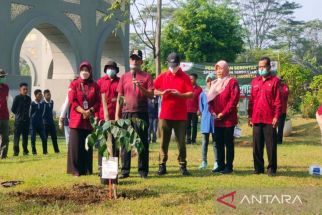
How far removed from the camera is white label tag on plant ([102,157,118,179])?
576 centimetres

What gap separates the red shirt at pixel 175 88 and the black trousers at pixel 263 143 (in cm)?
117

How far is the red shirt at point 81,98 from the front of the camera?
762 centimetres

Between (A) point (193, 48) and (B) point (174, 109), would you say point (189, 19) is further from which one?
(B) point (174, 109)

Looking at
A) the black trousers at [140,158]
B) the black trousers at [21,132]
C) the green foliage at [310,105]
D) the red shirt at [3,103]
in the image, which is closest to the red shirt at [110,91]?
the black trousers at [140,158]

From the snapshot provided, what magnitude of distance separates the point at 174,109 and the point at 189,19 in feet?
74.3

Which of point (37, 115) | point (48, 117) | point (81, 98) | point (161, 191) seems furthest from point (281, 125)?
point (161, 191)

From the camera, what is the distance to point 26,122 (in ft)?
37.5

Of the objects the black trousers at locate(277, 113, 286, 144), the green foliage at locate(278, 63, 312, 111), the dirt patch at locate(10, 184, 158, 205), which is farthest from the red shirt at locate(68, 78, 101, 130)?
the green foliage at locate(278, 63, 312, 111)

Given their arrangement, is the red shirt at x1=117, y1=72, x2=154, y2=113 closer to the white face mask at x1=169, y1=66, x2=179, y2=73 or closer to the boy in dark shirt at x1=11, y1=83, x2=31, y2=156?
the white face mask at x1=169, y1=66, x2=179, y2=73

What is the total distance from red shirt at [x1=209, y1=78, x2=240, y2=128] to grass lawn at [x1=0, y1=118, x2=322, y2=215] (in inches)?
30.6

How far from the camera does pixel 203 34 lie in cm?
2920

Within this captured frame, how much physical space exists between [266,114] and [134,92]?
194 centimetres

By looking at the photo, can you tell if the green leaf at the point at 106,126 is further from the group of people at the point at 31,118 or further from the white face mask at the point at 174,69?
the group of people at the point at 31,118

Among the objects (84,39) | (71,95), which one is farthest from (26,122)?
(84,39)
